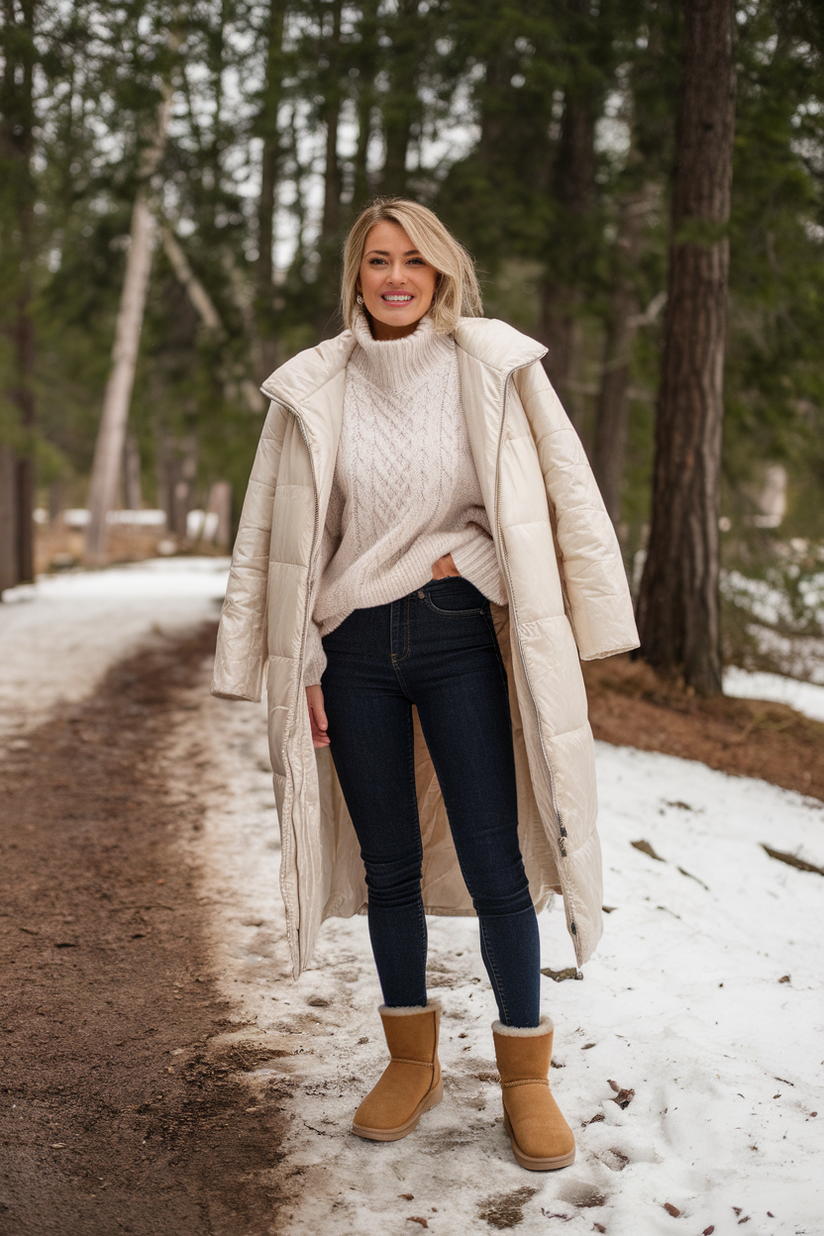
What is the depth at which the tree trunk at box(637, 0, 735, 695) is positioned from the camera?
772 centimetres

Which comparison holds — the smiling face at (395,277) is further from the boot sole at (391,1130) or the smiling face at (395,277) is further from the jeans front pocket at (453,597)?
the boot sole at (391,1130)

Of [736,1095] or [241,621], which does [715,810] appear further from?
[241,621]

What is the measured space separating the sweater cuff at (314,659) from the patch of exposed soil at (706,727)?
13.7 ft

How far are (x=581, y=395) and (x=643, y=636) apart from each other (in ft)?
30.9

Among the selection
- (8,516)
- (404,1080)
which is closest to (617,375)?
(8,516)

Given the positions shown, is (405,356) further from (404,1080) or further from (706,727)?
(706,727)

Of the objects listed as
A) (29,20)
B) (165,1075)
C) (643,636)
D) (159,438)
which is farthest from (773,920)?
(159,438)

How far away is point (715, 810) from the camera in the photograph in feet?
19.0

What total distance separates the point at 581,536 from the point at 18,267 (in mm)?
10262

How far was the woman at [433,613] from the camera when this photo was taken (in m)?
2.61

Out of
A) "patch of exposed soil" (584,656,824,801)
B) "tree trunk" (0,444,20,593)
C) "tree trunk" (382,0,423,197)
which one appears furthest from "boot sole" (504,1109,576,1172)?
"tree trunk" (0,444,20,593)

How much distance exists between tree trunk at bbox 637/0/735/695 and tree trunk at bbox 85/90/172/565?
11.6 metres

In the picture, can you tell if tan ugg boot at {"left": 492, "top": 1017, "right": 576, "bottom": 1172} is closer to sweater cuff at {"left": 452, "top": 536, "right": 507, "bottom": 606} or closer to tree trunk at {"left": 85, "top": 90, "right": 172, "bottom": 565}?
sweater cuff at {"left": 452, "top": 536, "right": 507, "bottom": 606}

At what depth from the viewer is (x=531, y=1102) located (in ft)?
8.68
